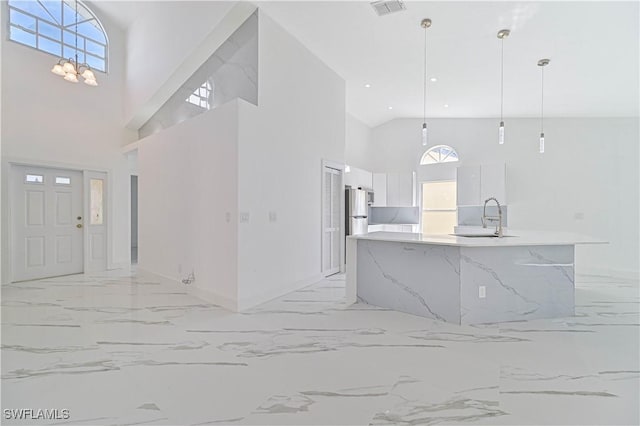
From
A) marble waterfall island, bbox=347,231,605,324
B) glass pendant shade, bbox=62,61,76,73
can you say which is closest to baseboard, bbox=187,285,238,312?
marble waterfall island, bbox=347,231,605,324

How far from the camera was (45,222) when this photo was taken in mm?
5383

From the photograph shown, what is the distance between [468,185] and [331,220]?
10.4 feet

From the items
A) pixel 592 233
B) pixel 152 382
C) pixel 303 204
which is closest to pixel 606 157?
pixel 592 233

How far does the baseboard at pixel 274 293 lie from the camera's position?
12.1ft

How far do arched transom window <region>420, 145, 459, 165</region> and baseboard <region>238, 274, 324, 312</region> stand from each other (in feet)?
13.7

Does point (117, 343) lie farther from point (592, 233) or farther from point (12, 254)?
point (592, 233)

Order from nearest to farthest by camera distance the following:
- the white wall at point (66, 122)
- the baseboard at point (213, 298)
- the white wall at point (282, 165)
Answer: the baseboard at point (213, 298) → the white wall at point (282, 165) → the white wall at point (66, 122)

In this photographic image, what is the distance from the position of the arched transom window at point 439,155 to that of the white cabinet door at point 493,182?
2.76 feet

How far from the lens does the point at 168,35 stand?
495cm

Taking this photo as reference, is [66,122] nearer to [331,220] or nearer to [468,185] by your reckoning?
[331,220]

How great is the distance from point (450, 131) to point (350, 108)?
7.50ft

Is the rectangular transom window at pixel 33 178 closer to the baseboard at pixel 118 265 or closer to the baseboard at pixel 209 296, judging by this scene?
the baseboard at pixel 118 265

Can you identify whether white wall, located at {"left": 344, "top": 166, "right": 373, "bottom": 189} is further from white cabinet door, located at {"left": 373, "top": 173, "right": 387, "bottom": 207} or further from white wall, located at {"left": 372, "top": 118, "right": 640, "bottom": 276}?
white wall, located at {"left": 372, "top": 118, "right": 640, "bottom": 276}

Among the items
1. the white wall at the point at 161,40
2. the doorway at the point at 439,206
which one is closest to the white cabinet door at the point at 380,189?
the doorway at the point at 439,206
